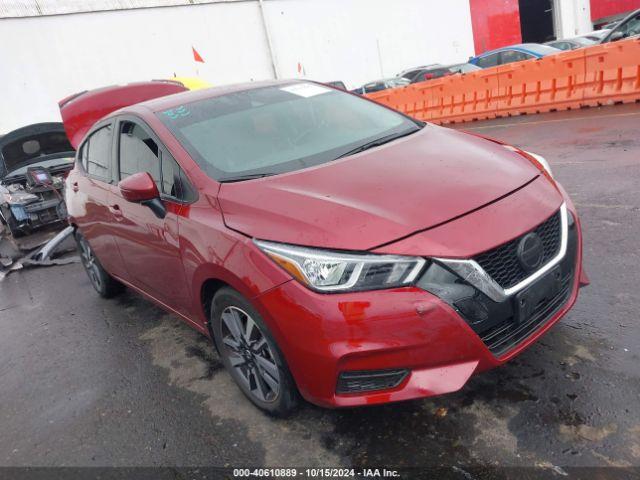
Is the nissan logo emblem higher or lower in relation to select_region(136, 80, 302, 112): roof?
lower

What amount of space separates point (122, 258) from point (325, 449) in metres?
2.27

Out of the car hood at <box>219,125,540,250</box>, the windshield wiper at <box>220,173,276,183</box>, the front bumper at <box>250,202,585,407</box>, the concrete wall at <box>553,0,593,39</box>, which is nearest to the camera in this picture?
the front bumper at <box>250,202,585,407</box>

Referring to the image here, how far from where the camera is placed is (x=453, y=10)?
120 ft

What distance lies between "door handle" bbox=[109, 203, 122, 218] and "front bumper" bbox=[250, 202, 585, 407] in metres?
1.85

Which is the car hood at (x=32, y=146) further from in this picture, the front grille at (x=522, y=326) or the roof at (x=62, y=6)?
the roof at (x=62, y=6)

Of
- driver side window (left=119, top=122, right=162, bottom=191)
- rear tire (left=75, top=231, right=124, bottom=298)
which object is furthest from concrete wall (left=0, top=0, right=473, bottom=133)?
driver side window (left=119, top=122, right=162, bottom=191)

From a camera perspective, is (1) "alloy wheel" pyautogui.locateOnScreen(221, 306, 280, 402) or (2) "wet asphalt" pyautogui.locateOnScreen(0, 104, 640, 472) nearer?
(2) "wet asphalt" pyautogui.locateOnScreen(0, 104, 640, 472)

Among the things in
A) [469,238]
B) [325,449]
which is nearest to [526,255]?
[469,238]

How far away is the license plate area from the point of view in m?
2.28

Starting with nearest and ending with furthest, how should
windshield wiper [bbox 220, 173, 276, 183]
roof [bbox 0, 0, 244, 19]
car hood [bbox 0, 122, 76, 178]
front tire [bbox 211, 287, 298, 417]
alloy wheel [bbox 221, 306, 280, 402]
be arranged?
front tire [bbox 211, 287, 298, 417] → alloy wheel [bbox 221, 306, 280, 402] → windshield wiper [bbox 220, 173, 276, 183] → car hood [bbox 0, 122, 76, 178] → roof [bbox 0, 0, 244, 19]

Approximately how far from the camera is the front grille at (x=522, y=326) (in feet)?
7.47

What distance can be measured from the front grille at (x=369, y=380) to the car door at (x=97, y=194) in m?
2.40

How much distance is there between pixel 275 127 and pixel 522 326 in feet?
6.06

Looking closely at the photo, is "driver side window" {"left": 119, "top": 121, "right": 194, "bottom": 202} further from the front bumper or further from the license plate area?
the license plate area
